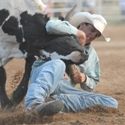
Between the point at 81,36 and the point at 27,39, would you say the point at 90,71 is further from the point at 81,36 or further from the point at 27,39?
the point at 27,39

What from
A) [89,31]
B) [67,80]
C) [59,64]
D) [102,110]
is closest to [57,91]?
[67,80]

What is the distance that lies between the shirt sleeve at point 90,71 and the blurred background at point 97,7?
1457 centimetres

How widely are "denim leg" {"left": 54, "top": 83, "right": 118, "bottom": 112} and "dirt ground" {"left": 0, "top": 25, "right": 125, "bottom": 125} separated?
0.07 meters

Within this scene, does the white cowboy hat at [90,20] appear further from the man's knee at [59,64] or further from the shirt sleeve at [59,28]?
the man's knee at [59,64]

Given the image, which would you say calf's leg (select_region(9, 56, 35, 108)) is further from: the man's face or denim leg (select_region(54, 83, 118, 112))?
the man's face

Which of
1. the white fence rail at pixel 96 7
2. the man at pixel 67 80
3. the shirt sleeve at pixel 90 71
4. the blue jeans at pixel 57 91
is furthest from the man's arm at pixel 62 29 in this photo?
the white fence rail at pixel 96 7

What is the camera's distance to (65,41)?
6.11 metres

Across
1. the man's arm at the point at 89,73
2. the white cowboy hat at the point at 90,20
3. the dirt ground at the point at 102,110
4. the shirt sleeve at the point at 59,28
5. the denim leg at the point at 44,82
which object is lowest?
the dirt ground at the point at 102,110

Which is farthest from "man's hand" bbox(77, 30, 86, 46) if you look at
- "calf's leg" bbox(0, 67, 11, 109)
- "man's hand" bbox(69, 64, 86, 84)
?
"calf's leg" bbox(0, 67, 11, 109)

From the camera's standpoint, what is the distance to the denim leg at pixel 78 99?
625 centimetres

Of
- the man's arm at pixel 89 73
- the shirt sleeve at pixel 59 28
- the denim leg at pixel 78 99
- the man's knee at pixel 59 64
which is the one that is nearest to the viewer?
the man's knee at pixel 59 64

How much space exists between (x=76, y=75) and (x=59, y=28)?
550mm

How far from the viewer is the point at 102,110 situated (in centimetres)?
631

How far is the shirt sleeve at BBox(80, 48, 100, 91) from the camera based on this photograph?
261 inches
